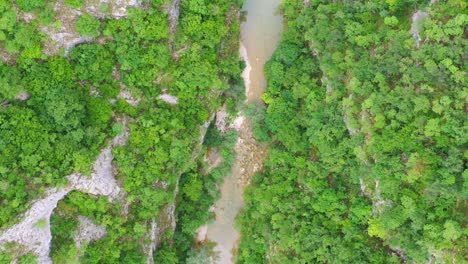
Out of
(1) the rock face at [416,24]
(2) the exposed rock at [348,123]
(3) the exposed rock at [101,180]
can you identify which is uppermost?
(1) the rock face at [416,24]

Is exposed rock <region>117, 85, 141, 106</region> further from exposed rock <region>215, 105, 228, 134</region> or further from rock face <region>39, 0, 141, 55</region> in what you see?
exposed rock <region>215, 105, 228, 134</region>

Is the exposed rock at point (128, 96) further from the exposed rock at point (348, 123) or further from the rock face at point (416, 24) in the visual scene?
the rock face at point (416, 24)

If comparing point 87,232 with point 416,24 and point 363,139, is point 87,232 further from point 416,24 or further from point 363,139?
point 416,24

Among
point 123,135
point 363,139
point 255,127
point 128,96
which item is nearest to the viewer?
point 363,139

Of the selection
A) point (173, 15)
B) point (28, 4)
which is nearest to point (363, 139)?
point (173, 15)

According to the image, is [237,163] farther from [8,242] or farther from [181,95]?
[8,242]

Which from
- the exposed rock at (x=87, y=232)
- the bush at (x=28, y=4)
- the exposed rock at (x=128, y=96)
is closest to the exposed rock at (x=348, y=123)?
the exposed rock at (x=128, y=96)

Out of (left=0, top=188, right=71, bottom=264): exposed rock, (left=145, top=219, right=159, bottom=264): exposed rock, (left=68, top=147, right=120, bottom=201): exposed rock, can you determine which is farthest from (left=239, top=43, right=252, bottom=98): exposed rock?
(left=0, top=188, right=71, bottom=264): exposed rock

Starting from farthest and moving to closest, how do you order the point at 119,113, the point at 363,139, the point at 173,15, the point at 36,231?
the point at 173,15
the point at 119,113
the point at 363,139
the point at 36,231
